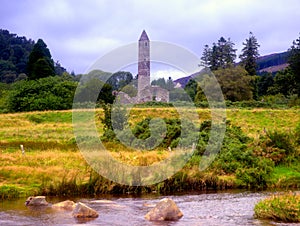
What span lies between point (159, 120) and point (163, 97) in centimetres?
3351

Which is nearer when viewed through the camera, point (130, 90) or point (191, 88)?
point (130, 90)

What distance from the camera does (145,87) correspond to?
282 feet

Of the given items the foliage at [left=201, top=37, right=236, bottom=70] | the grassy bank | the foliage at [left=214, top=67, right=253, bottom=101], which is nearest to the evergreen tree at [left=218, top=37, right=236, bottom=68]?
the foliage at [left=201, top=37, right=236, bottom=70]

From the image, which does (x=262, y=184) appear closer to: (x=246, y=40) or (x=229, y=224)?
(x=229, y=224)

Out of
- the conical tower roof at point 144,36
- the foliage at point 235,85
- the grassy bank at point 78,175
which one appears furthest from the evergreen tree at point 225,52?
the grassy bank at point 78,175

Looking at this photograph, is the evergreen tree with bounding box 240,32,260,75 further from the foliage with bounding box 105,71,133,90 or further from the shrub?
the shrub

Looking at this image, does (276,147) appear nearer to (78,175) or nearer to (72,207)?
(78,175)

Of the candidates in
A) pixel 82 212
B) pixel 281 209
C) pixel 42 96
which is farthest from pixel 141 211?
pixel 42 96

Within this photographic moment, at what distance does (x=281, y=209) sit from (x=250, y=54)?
11008 cm

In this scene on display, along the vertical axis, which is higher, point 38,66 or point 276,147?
point 38,66

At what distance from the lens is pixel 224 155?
35.6m

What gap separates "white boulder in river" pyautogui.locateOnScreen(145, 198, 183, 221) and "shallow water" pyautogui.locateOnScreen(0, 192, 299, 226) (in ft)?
1.14

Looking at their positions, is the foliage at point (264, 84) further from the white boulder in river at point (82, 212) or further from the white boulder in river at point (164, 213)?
the white boulder in river at point (82, 212)

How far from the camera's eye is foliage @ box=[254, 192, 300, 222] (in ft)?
66.4
